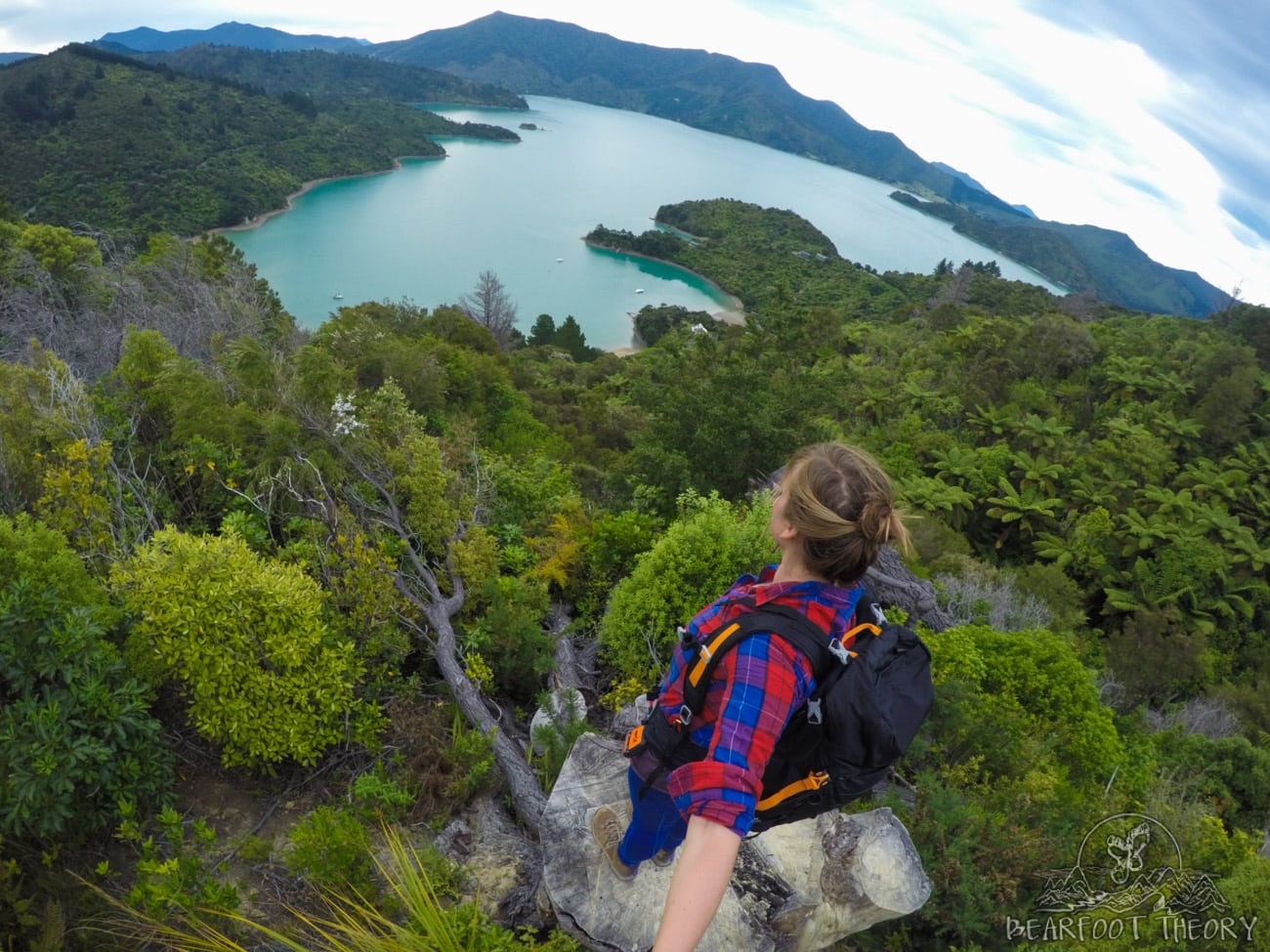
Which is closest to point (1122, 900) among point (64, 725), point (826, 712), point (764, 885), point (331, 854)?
point (764, 885)

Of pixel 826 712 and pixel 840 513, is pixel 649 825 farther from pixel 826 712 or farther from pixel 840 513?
pixel 840 513

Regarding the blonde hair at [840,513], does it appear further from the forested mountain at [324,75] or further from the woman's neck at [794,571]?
the forested mountain at [324,75]

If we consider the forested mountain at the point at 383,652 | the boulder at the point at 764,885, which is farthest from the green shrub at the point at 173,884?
the boulder at the point at 764,885

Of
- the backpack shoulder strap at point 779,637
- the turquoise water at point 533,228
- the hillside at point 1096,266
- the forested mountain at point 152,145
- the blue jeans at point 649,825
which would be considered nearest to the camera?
the backpack shoulder strap at point 779,637

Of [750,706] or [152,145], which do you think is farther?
[152,145]

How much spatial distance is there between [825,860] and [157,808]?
12.6 feet

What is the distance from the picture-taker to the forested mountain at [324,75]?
437ft

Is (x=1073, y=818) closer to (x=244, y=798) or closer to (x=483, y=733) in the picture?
(x=483, y=733)

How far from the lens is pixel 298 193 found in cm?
7519

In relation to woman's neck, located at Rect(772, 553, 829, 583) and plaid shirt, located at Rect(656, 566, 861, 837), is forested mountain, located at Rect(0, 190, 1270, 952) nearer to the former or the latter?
plaid shirt, located at Rect(656, 566, 861, 837)

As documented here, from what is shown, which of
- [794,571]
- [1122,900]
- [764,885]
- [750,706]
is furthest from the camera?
[1122,900]

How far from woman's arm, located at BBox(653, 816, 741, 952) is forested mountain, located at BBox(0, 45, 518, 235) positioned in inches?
2305

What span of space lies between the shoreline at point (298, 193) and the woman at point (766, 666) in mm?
52429

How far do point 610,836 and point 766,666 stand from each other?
86.6 inches
